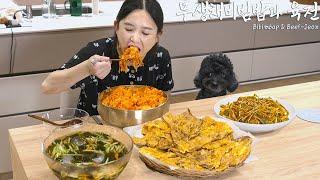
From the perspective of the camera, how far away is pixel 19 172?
4.42 ft

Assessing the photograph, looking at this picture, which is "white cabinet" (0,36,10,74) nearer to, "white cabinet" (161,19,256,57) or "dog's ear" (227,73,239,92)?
"white cabinet" (161,19,256,57)

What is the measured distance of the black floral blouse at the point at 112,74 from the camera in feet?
6.34

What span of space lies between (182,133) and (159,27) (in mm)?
704

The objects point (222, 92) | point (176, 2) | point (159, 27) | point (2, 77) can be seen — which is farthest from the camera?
point (176, 2)

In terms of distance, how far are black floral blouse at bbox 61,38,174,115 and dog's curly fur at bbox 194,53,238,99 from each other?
208mm

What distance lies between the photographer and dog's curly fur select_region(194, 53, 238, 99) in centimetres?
215

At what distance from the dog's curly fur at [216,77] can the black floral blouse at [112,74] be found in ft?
0.68

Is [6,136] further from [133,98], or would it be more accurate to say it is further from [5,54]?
[133,98]

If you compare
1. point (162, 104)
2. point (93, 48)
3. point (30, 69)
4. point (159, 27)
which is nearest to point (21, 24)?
point (30, 69)

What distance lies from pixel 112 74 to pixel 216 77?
1.80 ft

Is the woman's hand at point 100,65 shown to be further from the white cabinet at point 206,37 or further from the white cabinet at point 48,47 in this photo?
the white cabinet at point 206,37

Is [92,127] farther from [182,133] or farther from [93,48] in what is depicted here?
[93,48]

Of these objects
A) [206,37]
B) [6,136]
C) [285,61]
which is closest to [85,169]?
[6,136]

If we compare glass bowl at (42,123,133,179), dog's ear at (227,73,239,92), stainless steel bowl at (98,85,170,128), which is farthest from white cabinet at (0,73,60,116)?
glass bowl at (42,123,133,179)
